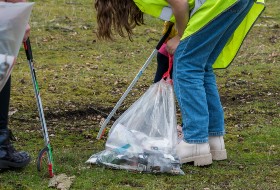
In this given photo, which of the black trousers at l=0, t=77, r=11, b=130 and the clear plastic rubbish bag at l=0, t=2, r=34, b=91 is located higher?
the clear plastic rubbish bag at l=0, t=2, r=34, b=91

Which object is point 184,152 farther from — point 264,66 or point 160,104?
point 264,66

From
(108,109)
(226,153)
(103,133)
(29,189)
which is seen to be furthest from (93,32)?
(29,189)

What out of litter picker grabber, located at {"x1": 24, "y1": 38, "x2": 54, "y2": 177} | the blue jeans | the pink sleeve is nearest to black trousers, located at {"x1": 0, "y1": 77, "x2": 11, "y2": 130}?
litter picker grabber, located at {"x1": 24, "y1": 38, "x2": 54, "y2": 177}

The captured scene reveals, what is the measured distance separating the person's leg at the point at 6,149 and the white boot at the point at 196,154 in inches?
42.4

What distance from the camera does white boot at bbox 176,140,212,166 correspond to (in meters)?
4.94

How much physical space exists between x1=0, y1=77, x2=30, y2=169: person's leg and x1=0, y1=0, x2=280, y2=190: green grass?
0.23 ft

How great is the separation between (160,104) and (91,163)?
2.21ft

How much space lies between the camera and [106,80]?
26.1 ft

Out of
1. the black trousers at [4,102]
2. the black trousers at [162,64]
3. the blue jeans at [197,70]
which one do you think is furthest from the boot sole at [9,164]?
the black trousers at [162,64]

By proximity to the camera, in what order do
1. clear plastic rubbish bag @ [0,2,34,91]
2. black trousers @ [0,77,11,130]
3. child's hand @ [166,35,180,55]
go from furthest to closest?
1. child's hand @ [166,35,180,55]
2. black trousers @ [0,77,11,130]
3. clear plastic rubbish bag @ [0,2,34,91]

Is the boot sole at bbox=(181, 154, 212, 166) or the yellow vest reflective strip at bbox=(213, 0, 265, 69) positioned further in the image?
the yellow vest reflective strip at bbox=(213, 0, 265, 69)

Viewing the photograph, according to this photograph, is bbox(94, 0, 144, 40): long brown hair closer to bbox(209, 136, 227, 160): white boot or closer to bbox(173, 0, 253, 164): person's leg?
bbox(173, 0, 253, 164): person's leg

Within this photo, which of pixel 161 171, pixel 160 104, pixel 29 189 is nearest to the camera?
pixel 29 189

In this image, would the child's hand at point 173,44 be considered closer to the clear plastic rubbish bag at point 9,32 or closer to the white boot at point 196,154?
the white boot at point 196,154
